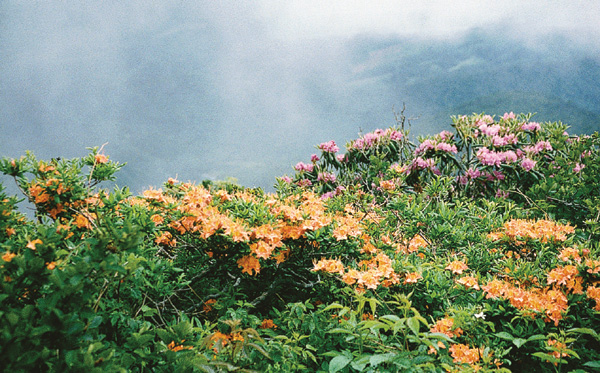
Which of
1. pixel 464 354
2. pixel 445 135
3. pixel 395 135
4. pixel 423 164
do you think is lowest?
pixel 464 354

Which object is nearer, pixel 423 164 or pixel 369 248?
pixel 369 248

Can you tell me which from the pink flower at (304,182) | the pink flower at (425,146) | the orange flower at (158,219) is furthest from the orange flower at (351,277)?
the pink flower at (304,182)

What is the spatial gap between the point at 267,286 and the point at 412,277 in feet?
3.17

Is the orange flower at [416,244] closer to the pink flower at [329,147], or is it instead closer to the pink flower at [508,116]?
the pink flower at [329,147]

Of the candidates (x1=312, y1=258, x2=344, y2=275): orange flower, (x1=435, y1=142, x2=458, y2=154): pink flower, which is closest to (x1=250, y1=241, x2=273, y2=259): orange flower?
(x1=312, y1=258, x2=344, y2=275): orange flower

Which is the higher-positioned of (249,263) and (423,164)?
(423,164)

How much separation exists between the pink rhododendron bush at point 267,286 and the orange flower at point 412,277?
0.04ft

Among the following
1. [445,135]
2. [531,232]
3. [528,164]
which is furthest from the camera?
[445,135]

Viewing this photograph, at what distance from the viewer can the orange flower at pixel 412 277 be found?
2.01 m

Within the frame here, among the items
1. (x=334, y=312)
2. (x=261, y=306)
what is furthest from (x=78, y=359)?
(x=261, y=306)

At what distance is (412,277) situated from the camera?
6.67ft

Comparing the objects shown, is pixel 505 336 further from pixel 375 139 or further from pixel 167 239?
pixel 375 139

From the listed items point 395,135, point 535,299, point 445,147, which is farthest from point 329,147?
point 535,299

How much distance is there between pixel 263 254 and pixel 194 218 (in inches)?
21.1
